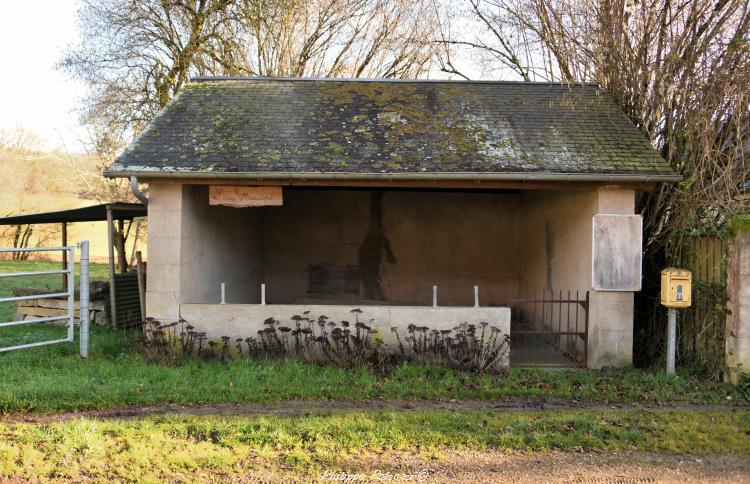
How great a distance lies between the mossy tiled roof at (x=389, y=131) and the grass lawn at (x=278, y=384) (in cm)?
263

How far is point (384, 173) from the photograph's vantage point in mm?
7992

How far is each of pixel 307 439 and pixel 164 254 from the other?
167 inches

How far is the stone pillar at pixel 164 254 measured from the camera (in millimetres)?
8336

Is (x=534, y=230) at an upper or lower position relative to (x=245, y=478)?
upper

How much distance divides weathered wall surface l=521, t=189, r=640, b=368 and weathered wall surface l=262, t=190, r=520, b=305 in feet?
6.05

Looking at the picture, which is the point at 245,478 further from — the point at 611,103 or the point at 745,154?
the point at 611,103

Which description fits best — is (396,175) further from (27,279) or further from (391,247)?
(27,279)

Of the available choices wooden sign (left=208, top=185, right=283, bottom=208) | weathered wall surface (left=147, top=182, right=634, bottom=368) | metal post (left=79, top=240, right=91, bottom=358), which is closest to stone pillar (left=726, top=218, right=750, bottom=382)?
weathered wall surface (left=147, top=182, right=634, bottom=368)

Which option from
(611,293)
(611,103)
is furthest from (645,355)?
(611,103)

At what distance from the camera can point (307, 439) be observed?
5191mm

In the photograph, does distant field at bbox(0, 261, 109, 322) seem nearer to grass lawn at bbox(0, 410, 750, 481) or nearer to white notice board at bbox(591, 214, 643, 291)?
grass lawn at bbox(0, 410, 750, 481)

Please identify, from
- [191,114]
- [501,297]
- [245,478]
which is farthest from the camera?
[501,297]

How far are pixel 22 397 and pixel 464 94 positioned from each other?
8.03 m

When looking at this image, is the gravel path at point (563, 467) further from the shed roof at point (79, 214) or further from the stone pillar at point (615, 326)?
the shed roof at point (79, 214)
